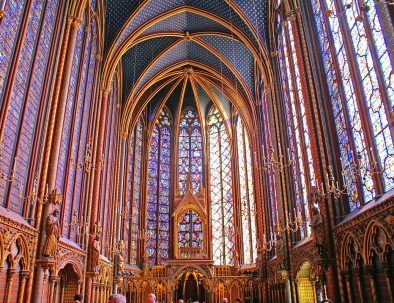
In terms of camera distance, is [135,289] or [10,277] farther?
[135,289]

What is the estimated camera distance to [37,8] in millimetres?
13234

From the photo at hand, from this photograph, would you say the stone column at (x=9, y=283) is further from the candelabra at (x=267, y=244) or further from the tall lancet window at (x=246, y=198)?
the tall lancet window at (x=246, y=198)

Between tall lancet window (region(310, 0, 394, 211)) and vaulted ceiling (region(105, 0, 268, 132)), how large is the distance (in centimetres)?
809

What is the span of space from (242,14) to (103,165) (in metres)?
10.9

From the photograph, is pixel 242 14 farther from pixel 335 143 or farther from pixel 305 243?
pixel 305 243

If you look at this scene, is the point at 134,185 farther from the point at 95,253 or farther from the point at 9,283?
the point at 9,283

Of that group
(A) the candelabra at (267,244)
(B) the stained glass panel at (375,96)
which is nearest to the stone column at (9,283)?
(B) the stained glass panel at (375,96)

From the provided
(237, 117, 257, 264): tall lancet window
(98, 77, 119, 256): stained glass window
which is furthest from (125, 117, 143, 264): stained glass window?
(237, 117, 257, 264): tall lancet window

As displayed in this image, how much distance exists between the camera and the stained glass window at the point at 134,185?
2661cm

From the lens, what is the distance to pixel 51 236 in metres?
12.2

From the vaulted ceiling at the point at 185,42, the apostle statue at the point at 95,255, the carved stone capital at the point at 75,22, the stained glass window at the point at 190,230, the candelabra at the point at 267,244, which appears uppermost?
the vaulted ceiling at the point at 185,42

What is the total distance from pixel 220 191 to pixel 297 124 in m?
14.1

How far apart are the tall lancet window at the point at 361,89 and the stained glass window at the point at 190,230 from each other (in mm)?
16514

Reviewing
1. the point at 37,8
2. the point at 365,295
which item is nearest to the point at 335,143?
the point at 365,295
